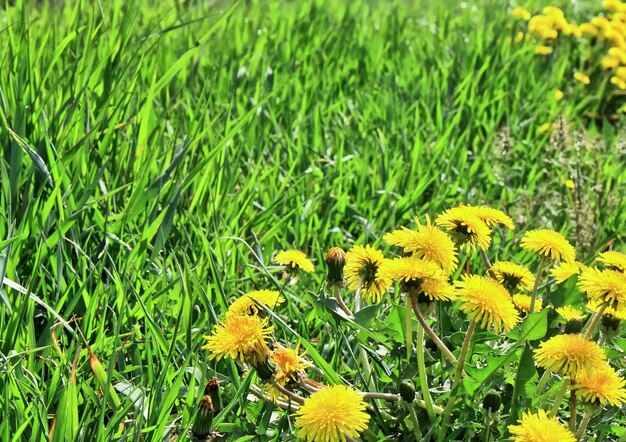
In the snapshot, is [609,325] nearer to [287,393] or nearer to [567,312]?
[567,312]

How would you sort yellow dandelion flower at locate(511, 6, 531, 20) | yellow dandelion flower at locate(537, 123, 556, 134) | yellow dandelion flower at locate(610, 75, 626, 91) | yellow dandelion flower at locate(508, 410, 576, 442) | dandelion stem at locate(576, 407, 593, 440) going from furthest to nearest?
yellow dandelion flower at locate(511, 6, 531, 20) < yellow dandelion flower at locate(610, 75, 626, 91) < yellow dandelion flower at locate(537, 123, 556, 134) < dandelion stem at locate(576, 407, 593, 440) < yellow dandelion flower at locate(508, 410, 576, 442)

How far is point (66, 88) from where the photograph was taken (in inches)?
90.9

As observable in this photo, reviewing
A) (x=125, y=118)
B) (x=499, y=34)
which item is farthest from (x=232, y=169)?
(x=499, y=34)

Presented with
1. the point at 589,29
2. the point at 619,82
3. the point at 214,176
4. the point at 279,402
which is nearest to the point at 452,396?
the point at 279,402

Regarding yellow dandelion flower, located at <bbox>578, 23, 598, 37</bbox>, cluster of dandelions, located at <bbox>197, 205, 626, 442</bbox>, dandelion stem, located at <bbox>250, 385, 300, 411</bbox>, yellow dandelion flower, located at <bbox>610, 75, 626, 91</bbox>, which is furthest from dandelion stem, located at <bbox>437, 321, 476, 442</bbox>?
yellow dandelion flower, located at <bbox>578, 23, 598, 37</bbox>

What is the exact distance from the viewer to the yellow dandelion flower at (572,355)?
3.77ft

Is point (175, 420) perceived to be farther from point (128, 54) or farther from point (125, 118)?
point (128, 54)

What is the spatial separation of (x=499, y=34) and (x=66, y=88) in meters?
2.06

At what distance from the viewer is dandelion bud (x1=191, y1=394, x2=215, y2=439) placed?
121 centimetres

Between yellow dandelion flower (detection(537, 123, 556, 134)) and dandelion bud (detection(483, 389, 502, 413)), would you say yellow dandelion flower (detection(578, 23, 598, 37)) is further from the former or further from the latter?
dandelion bud (detection(483, 389, 502, 413))

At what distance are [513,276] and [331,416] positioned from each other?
0.53 m

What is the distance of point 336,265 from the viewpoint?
1.44m

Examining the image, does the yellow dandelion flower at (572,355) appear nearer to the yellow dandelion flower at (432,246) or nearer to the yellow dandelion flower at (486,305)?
the yellow dandelion flower at (486,305)

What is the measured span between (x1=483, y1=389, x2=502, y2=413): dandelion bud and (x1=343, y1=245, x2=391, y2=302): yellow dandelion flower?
0.77ft
